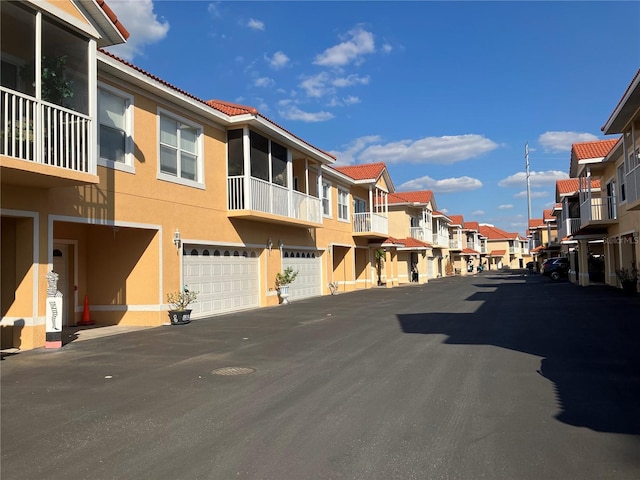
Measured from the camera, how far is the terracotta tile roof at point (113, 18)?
10.4m

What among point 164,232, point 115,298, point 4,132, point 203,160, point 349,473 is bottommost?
point 349,473

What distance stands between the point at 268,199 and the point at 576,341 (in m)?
10.9

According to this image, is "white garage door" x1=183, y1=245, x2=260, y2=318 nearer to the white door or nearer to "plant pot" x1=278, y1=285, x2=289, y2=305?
"plant pot" x1=278, y1=285, x2=289, y2=305

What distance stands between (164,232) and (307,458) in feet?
33.9

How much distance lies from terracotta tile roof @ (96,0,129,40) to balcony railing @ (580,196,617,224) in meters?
21.4

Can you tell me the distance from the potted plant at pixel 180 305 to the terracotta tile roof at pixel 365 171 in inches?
675

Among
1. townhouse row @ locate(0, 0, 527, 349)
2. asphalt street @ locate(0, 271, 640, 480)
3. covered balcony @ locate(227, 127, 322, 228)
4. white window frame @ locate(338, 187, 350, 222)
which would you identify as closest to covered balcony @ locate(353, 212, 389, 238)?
white window frame @ locate(338, 187, 350, 222)

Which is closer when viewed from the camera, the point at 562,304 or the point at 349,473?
the point at 349,473

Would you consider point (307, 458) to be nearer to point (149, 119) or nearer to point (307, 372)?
point (307, 372)

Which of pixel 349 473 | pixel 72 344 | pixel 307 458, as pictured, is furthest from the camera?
pixel 72 344

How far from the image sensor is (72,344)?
34.0ft

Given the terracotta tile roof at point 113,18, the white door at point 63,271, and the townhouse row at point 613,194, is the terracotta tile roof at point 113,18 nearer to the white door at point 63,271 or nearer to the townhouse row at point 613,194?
the white door at point 63,271

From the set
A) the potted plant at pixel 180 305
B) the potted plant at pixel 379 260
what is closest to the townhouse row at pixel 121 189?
the potted plant at pixel 180 305

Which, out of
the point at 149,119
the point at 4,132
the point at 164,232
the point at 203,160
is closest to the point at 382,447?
the point at 4,132
